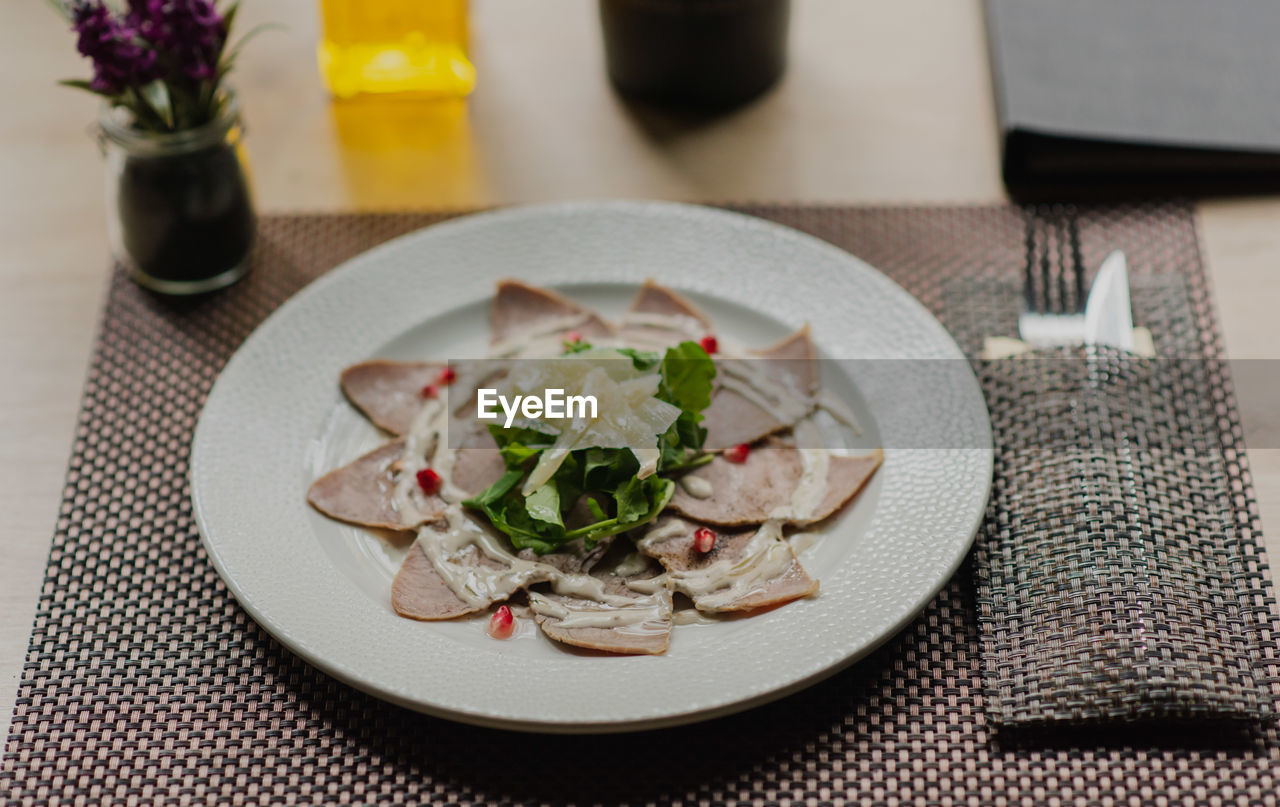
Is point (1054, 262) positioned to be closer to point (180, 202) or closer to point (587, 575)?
point (587, 575)

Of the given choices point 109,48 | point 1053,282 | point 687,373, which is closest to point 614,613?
point 687,373

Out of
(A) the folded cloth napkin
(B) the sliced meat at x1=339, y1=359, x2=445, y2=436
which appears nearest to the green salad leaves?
(B) the sliced meat at x1=339, y1=359, x2=445, y2=436

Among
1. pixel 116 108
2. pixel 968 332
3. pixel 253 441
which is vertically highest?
pixel 116 108

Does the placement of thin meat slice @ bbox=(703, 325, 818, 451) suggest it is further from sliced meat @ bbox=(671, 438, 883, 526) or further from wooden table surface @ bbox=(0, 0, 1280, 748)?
wooden table surface @ bbox=(0, 0, 1280, 748)

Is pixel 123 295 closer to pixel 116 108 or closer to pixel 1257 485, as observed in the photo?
pixel 116 108

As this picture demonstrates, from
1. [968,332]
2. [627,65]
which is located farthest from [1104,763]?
[627,65]

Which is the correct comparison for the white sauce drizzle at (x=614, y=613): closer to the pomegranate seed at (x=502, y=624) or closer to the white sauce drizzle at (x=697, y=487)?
the pomegranate seed at (x=502, y=624)
